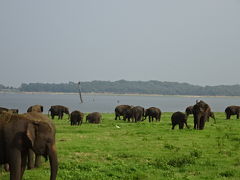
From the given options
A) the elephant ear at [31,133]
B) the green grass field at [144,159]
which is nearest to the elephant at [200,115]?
the green grass field at [144,159]

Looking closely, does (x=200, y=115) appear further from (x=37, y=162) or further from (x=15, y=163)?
(x=15, y=163)

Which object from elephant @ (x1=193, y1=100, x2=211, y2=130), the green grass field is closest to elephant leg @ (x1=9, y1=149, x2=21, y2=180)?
the green grass field

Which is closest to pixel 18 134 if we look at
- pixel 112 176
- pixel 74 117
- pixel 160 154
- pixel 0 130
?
pixel 0 130

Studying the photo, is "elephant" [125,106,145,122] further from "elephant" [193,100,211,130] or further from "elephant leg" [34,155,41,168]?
"elephant leg" [34,155,41,168]

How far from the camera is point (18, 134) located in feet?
32.4

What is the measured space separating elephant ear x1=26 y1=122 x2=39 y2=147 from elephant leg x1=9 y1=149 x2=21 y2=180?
435mm

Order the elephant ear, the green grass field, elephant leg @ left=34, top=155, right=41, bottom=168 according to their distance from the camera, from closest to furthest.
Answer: the elephant ear, the green grass field, elephant leg @ left=34, top=155, right=41, bottom=168

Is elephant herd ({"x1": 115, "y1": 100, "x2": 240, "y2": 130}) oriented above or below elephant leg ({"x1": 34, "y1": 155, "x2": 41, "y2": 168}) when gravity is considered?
above

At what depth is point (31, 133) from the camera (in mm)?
9734

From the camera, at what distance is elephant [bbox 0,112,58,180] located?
970 centimetres

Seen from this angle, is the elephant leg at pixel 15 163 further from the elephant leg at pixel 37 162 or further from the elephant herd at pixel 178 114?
the elephant herd at pixel 178 114

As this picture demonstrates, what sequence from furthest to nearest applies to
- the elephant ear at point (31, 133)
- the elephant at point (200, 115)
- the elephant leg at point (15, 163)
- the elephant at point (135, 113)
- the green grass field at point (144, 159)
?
the elephant at point (135, 113) → the elephant at point (200, 115) → the green grass field at point (144, 159) → the elephant leg at point (15, 163) → the elephant ear at point (31, 133)

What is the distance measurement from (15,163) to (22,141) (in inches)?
22.5

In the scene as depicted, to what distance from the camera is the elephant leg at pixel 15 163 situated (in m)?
9.84
